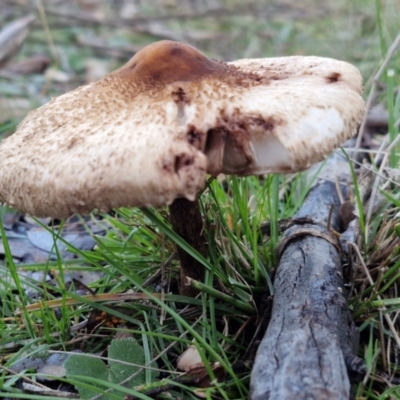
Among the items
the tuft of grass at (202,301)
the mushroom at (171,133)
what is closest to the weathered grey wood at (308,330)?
the tuft of grass at (202,301)

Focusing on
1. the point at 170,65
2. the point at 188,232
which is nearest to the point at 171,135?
the point at 170,65

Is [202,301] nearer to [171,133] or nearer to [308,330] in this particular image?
[308,330]

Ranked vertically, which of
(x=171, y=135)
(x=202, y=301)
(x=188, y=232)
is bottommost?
(x=202, y=301)

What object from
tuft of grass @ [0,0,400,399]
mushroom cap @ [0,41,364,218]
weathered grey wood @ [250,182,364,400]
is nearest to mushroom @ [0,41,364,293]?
mushroom cap @ [0,41,364,218]

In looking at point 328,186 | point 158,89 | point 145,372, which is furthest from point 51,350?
point 328,186

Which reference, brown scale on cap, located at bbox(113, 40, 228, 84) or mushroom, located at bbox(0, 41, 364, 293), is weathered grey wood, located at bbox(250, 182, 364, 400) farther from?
brown scale on cap, located at bbox(113, 40, 228, 84)
